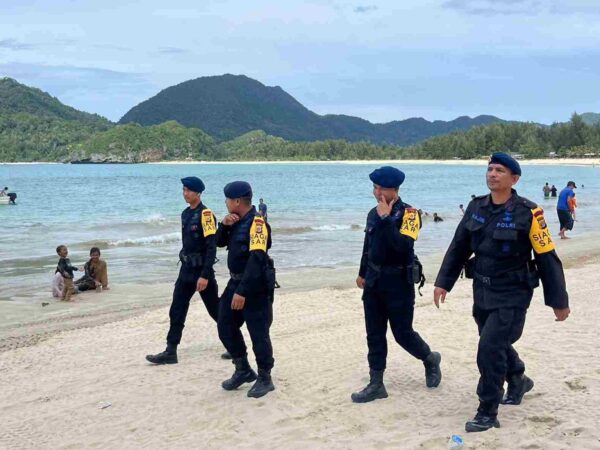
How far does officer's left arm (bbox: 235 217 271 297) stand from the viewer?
584cm

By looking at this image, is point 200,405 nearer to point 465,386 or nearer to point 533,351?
point 465,386

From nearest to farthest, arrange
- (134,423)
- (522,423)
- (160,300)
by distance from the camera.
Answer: (522,423), (134,423), (160,300)

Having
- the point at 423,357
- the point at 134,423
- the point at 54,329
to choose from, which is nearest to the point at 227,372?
the point at 134,423

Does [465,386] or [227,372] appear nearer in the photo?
[465,386]

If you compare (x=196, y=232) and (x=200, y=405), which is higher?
(x=196, y=232)

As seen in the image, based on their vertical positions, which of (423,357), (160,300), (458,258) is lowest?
(160,300)

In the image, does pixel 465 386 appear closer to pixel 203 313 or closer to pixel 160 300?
pixel 203 313

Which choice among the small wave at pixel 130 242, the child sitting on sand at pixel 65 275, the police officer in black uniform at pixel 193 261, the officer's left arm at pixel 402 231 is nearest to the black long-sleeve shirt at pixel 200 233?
the police officer in black uniform at pixel 193 261

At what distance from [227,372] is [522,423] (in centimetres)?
320

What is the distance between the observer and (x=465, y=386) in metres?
6.13

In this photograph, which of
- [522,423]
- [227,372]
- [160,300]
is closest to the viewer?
[522,423]

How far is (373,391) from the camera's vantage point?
19.1 feet

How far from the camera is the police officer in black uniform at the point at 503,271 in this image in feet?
15.5

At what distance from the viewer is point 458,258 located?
17.0 feet
